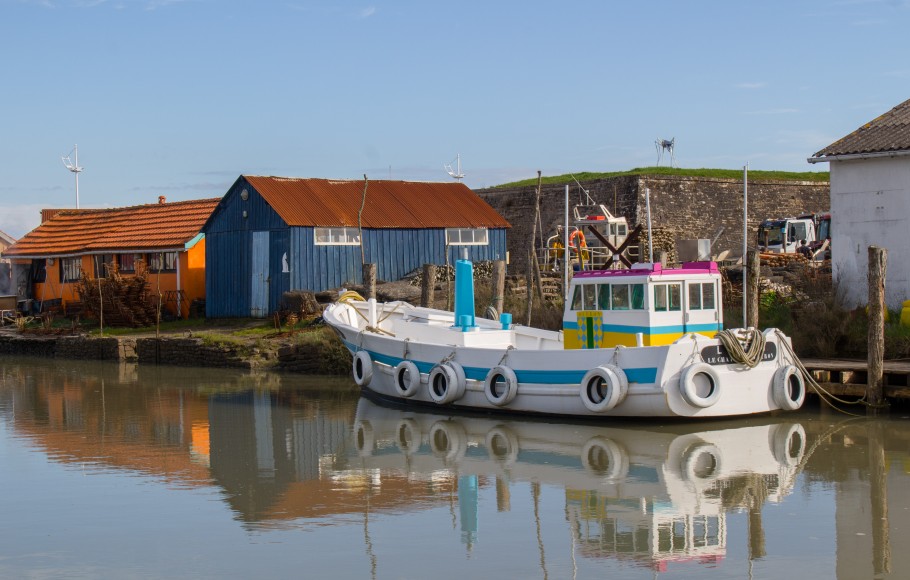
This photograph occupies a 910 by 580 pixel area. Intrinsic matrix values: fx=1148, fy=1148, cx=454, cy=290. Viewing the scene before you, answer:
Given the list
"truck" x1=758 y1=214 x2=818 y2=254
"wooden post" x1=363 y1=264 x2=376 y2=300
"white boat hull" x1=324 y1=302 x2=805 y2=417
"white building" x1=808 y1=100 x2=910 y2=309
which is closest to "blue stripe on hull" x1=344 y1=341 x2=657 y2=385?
"white boat hull" x1=324 y1=302 x2=805 y2=417

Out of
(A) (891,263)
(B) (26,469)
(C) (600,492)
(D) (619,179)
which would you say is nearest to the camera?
(C) (600,492)

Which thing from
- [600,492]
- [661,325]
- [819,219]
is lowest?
[600,492]

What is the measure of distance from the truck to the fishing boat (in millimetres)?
15887

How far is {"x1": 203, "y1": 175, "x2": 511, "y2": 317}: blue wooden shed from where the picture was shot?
3064 centimetres

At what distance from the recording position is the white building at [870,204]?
2003 cm

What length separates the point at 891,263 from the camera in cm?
2017

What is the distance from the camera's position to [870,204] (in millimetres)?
20484

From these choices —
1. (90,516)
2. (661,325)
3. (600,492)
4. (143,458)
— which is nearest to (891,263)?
(661,325)

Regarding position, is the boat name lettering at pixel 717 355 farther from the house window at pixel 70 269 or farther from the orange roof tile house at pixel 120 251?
the house window at pixel 70 269

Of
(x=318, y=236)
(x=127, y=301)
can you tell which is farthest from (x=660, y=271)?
(x=127, y=301)

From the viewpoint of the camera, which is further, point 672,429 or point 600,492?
point 672,429

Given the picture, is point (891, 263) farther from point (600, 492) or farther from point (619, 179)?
point (619, 179)

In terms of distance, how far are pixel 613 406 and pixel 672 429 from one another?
3.12 feet

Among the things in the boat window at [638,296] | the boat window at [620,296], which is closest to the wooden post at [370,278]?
the boat window at [620,296]
